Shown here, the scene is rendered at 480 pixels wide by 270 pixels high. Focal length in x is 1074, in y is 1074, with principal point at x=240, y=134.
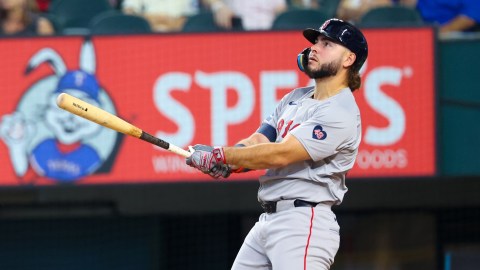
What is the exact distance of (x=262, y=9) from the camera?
773 centimetres

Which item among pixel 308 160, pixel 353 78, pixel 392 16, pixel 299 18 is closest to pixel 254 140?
pixel 308 160

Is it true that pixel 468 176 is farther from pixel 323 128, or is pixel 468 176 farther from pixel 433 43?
pixel 323 128

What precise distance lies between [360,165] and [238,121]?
34.6 inches

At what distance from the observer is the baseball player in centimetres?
441

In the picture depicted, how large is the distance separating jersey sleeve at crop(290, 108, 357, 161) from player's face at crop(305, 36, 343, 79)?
0.62 ft

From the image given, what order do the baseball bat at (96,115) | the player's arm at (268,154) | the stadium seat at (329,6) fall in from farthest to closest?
the stadium seat at (329,6) → the baseball bat at (96,115) → the player's arm at (268,154)

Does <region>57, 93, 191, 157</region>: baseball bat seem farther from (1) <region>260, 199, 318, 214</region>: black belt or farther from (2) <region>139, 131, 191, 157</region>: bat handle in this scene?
(1) <region>260, 199, 318, 214</region>: black belt

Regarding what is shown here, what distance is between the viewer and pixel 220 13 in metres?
7.58

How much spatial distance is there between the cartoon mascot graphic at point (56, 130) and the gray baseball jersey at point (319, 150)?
9.17 ft

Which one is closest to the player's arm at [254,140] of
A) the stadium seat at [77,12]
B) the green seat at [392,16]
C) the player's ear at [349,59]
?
the player's ear at [349,59]

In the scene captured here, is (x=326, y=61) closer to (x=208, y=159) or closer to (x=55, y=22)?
(x=208, y=159)

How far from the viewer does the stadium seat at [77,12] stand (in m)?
7.81

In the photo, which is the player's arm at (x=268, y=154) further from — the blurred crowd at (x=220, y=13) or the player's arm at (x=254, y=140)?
the blurred crowd at (x=220, y=13)

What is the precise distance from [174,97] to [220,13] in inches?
28.7
